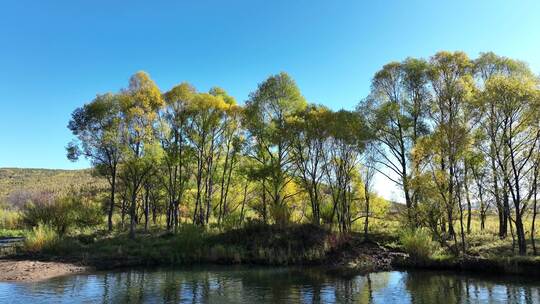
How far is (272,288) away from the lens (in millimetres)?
20328

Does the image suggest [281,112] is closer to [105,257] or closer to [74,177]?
[105,257]

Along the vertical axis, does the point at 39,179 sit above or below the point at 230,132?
above

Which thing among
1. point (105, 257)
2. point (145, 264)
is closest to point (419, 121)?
point (145, 264)

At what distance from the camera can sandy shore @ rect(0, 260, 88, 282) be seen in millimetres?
23344

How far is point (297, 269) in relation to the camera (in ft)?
89.6

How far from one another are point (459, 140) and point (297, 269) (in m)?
12.9

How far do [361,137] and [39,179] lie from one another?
99.8 m

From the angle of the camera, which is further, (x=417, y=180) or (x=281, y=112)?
(x=281, y=112)

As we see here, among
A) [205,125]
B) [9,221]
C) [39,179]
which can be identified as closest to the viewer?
[205,125]

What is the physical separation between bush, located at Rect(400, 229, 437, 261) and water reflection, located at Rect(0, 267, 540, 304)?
6.35 ft

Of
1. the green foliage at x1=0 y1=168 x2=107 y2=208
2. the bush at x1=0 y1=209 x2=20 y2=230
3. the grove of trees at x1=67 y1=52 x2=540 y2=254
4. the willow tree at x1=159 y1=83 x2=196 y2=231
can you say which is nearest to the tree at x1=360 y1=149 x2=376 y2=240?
the grove of trees at x1=67 y1=52 x2=540 y2=254

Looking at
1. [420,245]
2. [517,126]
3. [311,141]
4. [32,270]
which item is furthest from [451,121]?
[32,270]

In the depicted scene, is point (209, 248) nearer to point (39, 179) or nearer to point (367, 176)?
point (367, 176)

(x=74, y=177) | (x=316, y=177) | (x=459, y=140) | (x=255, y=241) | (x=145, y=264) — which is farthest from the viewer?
(x=74, y=177)
